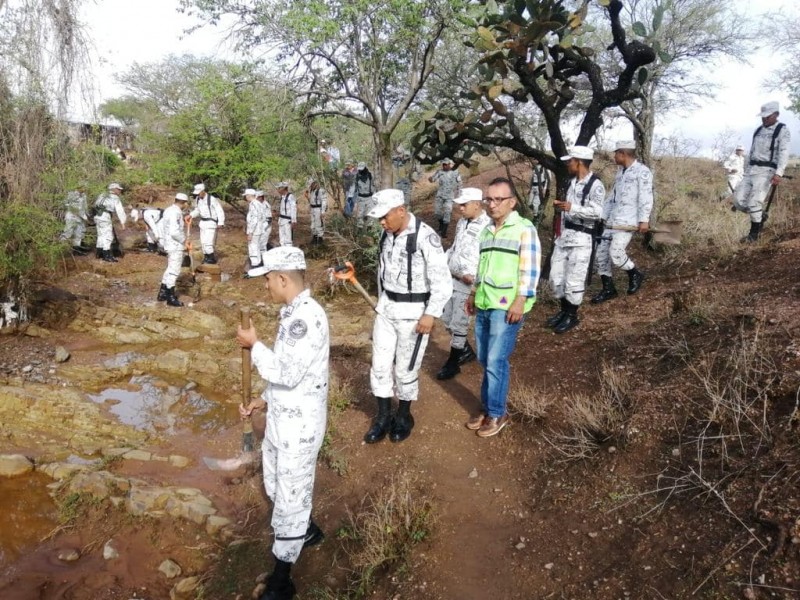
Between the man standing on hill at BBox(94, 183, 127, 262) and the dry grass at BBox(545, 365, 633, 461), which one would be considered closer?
the dry grass at BBox(545, 365, 633, 461)

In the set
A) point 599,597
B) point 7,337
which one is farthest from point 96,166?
point 599,597

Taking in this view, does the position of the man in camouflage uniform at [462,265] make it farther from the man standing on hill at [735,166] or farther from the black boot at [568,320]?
the man standing on hill at [735,166]

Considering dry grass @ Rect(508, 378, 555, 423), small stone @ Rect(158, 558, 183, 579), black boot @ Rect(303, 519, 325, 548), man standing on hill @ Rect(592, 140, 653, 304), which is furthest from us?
man standing on hill @ Rect(592, 140, 653, 304)

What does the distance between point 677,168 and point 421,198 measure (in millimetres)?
9959

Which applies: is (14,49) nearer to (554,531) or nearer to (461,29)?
(461,29)

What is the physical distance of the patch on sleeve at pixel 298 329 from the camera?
2758 mm

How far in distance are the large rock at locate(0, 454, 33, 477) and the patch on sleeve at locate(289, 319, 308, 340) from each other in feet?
10.9

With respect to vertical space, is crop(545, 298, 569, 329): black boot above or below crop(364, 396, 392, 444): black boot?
above

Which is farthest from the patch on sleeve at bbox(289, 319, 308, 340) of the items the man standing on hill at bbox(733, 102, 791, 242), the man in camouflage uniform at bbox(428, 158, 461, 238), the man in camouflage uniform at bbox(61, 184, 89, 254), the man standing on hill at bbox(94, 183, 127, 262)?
the man in camouflage uniform at bbox(428, 158, 461, 238)

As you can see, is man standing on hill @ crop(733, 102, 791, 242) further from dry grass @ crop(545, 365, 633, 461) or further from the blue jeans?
the blue jeans

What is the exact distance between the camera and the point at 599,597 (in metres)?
2.40

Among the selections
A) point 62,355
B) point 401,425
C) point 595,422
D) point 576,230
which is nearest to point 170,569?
point 401,425

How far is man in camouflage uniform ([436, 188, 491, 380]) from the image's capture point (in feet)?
16.8

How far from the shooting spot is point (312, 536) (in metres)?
3.35
